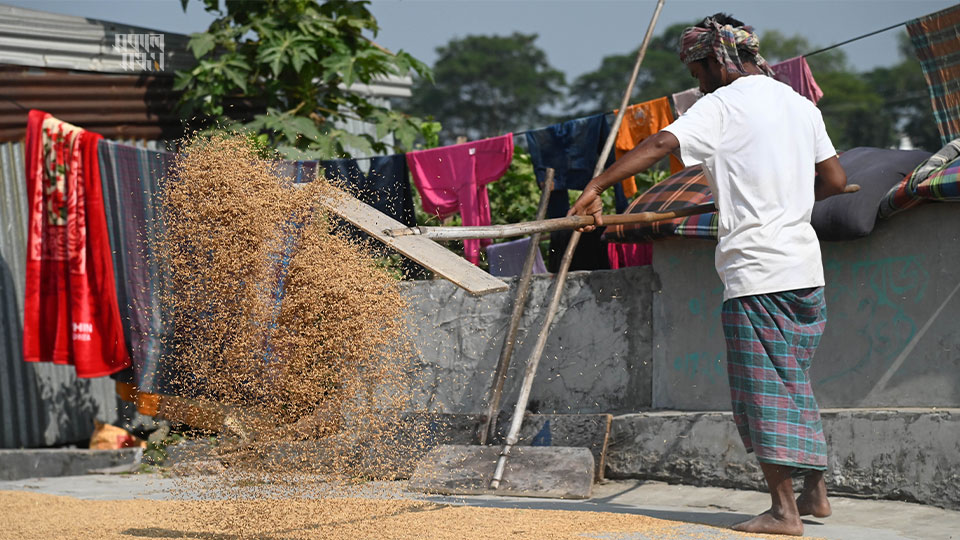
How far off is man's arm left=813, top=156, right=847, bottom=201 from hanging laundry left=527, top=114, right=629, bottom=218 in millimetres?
2215

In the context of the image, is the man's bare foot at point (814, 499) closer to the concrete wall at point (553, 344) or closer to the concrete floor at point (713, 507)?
the concrete floor at point (713, 507)

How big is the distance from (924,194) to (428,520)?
2.39 m

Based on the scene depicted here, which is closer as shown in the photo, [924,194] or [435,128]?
[924,194]

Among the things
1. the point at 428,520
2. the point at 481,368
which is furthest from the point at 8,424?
the point at 428,520

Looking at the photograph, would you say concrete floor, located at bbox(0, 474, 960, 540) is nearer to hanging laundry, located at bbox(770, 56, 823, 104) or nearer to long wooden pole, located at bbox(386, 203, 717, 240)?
long wooden pole, located at bbox(386, 203, 717, 240)

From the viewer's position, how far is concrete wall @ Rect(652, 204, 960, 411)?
3.97 metres

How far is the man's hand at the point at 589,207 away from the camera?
10.9 ft

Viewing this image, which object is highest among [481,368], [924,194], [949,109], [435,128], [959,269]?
[435,128]

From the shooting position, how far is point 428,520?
360 cm

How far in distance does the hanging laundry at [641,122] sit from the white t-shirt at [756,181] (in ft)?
7.21

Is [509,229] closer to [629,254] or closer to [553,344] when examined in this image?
[553,344]

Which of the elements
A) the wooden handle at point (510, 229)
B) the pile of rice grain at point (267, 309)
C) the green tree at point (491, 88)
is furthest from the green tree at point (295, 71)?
the green tree at point (491, 88)

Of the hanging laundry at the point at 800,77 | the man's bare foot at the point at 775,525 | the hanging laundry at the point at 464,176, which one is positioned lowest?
the man's bare foot at the point at 775,525

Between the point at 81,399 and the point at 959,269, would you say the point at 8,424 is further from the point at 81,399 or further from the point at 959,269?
the point at 959,269
